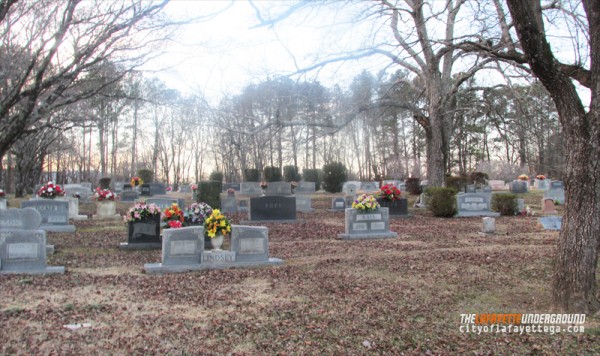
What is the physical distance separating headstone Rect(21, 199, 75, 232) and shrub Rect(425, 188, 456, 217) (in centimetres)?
1337

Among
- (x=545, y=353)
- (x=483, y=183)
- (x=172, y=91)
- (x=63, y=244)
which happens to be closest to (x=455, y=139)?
(x=483, y=183)

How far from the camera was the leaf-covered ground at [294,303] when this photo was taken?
4.75m

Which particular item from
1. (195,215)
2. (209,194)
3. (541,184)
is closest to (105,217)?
(209,194)

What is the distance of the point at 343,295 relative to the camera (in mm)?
6652

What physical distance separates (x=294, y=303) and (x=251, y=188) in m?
30.1

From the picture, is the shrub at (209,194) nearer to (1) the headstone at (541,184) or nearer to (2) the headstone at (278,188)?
(2) the headstone at (278,188)

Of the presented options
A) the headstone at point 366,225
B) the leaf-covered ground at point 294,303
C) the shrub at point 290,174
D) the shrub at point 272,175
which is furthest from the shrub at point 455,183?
the shrub at point 290,174

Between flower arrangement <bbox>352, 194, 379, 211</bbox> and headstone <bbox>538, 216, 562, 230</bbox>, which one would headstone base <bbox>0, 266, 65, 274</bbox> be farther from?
headstone <bbox>538, 216, 562, 230</bbox>

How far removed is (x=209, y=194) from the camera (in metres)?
21.7

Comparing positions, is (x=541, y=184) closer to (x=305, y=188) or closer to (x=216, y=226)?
(x=305, y=188)

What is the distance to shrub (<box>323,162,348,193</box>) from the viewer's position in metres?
36.4

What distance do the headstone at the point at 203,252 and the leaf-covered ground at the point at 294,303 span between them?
422 mm

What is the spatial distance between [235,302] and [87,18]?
6.23 m

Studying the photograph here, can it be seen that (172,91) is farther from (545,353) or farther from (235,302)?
(545,353)
